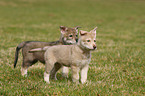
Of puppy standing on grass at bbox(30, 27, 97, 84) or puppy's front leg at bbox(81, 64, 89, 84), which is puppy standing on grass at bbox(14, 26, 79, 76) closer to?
puppy standing on grass at bbox(30, 27, 97, 84)

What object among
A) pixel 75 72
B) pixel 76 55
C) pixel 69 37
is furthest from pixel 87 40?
pixel 69 37

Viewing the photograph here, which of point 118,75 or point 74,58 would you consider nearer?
point 74,58

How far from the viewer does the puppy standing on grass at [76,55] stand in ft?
19.4

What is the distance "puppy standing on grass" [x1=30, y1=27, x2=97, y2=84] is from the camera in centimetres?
591

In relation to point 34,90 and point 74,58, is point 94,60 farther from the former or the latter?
point 34,90

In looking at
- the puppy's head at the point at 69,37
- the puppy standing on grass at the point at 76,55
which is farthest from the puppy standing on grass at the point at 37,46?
the puppy standing on grass at the point at 76,55

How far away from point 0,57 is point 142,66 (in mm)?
6065

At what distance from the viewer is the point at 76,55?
19.9 ft

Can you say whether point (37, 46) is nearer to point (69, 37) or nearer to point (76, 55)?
point (69, 37)

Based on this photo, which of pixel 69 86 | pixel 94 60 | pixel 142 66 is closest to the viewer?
pixel 69 86

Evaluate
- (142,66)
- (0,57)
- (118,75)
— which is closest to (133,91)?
(118,75)

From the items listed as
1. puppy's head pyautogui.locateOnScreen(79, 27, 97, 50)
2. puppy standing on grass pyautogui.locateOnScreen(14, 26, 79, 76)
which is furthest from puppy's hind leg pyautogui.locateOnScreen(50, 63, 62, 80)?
puppy's head pyautogui.locateOnScreen(79, 27, 97, 50)

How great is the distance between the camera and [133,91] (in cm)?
595

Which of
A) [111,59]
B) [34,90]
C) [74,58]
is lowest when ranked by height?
[111,59]
